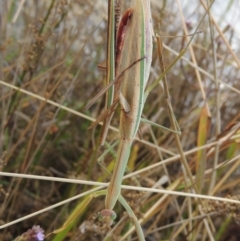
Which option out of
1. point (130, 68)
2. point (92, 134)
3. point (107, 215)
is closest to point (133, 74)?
point (130, 68)

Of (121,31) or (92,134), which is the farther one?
(92,134)

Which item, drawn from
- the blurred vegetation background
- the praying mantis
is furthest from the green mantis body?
the blurred vegetation background

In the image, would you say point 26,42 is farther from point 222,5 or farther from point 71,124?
point 222,5

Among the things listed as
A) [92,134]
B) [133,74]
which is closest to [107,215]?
[133,74]

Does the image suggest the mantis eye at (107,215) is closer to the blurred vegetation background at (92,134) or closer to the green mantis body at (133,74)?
the green mantis body at (133,74)

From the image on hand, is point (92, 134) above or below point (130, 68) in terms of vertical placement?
below

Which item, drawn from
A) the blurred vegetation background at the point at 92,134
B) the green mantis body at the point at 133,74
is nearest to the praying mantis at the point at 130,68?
the green mantis body at the point at 133,74

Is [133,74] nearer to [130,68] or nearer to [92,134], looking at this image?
[130,68]

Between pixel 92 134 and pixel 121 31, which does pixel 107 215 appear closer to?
pixel 121 31

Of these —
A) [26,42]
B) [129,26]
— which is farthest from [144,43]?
[26,42]
